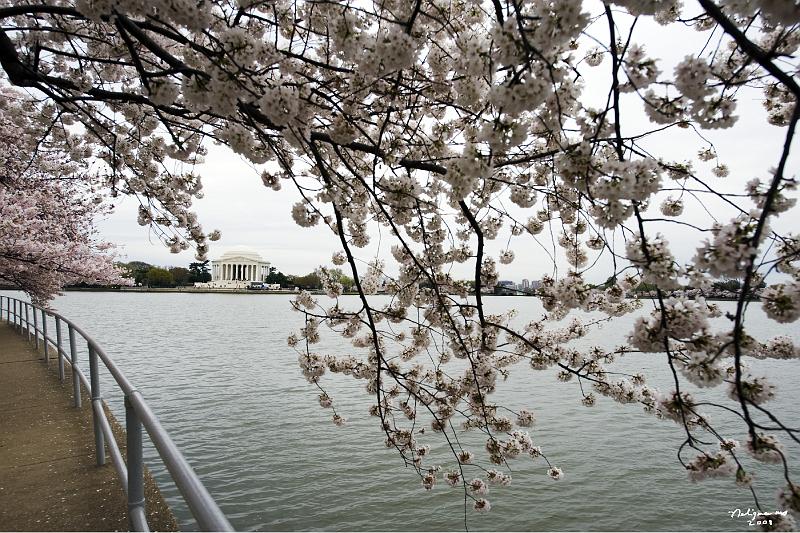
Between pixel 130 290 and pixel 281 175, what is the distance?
9523cm

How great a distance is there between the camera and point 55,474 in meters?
3.51

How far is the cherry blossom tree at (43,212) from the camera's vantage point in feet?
22.3

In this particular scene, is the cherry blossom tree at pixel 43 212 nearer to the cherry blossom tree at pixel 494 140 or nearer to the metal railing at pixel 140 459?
the cherry blossom tree at pixel 494 140

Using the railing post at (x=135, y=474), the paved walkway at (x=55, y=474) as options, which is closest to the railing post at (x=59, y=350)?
the paved walkway at (x=55, y=474)

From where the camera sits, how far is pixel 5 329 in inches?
504

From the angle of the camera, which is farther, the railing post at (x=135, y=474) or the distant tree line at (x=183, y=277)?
the distant tree line at (x=183, y=277)

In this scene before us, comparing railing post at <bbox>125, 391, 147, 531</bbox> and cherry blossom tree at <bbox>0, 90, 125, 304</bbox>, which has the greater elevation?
cherry blossom tree at <bbox>0, 90, 125, 304</bbox>

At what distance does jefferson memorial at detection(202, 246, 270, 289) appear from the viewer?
4045 inches

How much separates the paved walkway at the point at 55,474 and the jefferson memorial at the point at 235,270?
9995cm

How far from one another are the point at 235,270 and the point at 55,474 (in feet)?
→ 350

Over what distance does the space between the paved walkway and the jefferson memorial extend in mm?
99949

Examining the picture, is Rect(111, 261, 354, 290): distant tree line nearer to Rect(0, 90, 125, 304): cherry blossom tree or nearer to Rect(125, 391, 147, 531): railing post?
Rect(0, 90, 125, 304): cherry blossom tree

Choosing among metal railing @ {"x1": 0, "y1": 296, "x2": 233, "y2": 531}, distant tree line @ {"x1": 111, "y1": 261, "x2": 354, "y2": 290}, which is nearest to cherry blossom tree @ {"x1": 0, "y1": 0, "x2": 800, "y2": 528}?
metal railing @ {"x1": 0, "y1": 296, "x2": 233, "y2": 531}

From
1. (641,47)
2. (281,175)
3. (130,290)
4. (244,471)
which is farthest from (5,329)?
(130,290)
